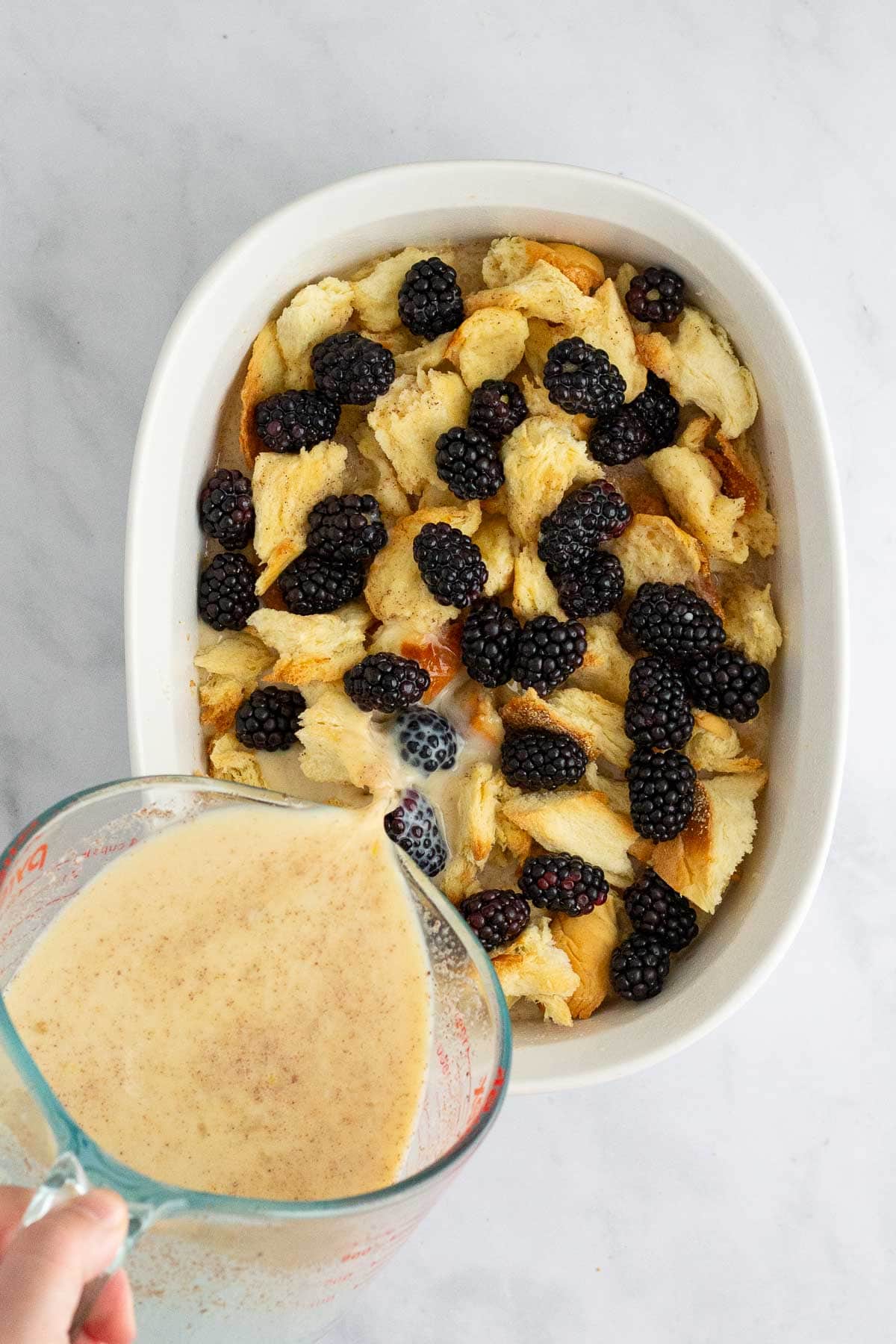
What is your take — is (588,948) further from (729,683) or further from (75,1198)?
(75,1198)

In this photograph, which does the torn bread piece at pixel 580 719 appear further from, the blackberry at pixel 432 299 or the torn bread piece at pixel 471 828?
the blackberry at pixel 432 299

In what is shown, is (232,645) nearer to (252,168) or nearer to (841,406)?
(252,168)

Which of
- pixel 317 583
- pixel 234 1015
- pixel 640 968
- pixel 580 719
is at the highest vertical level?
pixel 317 583

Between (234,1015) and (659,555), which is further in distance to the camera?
(659,555)

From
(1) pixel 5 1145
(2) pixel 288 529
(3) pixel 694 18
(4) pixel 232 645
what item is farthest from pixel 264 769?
(3) pixel 694 18

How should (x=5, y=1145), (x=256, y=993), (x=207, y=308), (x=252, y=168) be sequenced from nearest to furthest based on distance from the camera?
(x=5, y=1145), (x=256, y=993), (x=207, y=308), (x=252, y=168)

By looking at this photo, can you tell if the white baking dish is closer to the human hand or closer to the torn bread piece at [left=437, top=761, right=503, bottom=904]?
the torn bread piece at [left=437, top=761, right=503, bottom=904]

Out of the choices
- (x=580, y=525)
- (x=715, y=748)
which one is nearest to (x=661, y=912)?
(x=715, y=748)

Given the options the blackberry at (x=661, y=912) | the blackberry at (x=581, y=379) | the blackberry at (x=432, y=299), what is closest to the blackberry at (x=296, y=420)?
the blackberry at (x=432, y=299)
